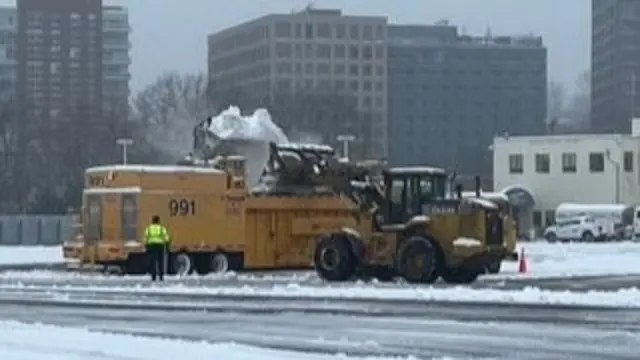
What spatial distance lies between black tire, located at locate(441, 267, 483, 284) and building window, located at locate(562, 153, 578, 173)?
73.1m

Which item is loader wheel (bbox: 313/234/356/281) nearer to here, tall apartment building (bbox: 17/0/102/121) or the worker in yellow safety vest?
the worker in yellow safety vest

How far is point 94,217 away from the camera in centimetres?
4628

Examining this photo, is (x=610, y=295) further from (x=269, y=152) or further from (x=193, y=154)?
(x=193, y=154)

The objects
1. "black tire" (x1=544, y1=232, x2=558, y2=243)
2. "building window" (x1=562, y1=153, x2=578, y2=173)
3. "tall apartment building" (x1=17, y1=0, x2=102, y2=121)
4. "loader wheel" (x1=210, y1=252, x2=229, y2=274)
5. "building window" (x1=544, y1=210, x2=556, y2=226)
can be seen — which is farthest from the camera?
"tall apartment building" (x1=17, y1=0, x2=102, y2=121)

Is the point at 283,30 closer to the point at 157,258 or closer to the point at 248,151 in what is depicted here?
the point at 248,151

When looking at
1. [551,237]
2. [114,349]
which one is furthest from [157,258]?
[551,237]

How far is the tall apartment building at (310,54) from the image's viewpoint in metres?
174

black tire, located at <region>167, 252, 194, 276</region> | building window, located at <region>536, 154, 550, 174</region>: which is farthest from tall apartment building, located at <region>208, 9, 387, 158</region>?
black tire, located at <region>167, 252, 194, 276</region>

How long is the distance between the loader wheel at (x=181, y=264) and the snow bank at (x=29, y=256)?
42.2ft

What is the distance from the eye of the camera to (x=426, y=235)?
4028cm

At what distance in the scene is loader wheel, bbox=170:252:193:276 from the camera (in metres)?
45.9

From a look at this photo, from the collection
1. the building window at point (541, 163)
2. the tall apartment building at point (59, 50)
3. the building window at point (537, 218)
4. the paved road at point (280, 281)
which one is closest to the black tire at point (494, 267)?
the paved road at point (280, 281)

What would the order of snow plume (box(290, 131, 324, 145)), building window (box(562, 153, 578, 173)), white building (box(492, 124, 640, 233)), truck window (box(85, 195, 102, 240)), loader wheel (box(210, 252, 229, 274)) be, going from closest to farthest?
truck window (box(85, 195, 102, 240)) < loader wheel (box(210, 252, 229, 274)) < white building (box(492, 124, 640, 233)) < building window (box(562, 153, 578, 173)) < snow plume (box(290, 131, 324, 145))

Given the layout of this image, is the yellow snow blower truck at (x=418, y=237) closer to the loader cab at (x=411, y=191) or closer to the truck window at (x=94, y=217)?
the loader cab at (x=411, y=191)
